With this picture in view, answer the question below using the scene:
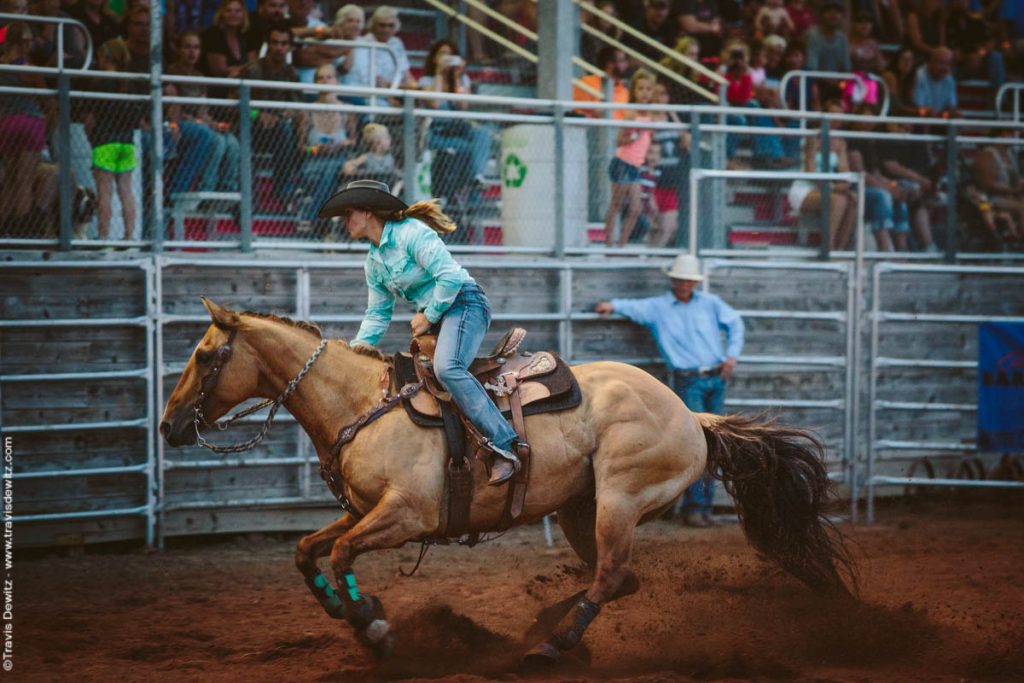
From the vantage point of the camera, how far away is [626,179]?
977 cm

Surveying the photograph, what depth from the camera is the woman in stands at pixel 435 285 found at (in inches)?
224

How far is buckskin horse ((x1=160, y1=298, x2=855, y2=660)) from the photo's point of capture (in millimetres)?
5621

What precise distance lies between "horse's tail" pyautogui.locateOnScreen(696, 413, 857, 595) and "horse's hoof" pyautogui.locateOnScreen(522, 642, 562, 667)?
4.68 ft

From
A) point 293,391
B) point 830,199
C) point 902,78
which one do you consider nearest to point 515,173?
point 830,199

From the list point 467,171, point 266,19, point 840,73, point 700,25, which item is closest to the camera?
point 467,171

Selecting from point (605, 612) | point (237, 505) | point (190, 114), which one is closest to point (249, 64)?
point (190, 114)

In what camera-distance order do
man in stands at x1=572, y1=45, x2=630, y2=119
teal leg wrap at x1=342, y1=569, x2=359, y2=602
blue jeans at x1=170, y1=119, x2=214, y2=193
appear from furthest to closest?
man in stands at x1=572, y1=45, x2=630, y2=119 → blue jeans at x1=170, y1=119, x2=214, y2=193 → teal leg wrap at x1=342, y1=569, x2=359, y2=602

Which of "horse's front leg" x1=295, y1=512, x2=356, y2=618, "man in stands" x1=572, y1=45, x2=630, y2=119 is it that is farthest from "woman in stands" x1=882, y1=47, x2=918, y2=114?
"horse's front leg" x1=295, y1=512, x2=356, y2=618

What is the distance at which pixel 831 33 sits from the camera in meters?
13.2

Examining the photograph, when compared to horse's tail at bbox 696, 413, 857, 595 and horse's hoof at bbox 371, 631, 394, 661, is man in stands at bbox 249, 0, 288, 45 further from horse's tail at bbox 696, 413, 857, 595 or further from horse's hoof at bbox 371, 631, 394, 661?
horse's hoof at bbox 371, 631, 394, 661

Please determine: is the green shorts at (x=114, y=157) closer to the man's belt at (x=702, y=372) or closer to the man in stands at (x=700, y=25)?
the man's belt at (x=702, y=372)

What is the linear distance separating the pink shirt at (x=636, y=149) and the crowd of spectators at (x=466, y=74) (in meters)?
0.01

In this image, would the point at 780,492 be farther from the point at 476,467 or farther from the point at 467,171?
the point at 467,171

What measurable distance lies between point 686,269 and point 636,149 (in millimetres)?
1125
